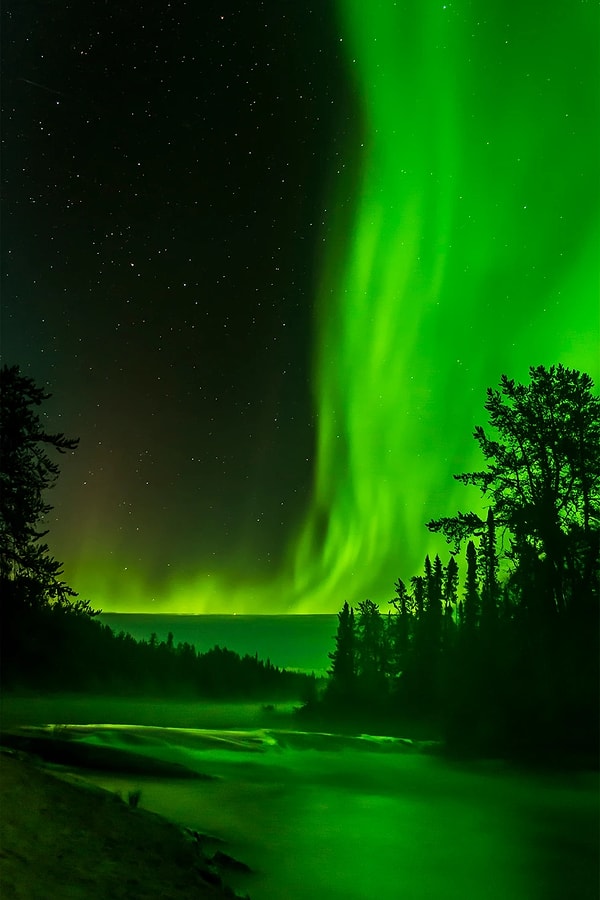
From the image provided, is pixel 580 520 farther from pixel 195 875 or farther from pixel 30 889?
pixel 30 889

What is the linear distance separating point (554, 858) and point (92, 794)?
8478 mm

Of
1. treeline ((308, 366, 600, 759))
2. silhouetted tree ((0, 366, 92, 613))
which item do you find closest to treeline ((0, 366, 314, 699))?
silhouetted tree ((0, 366, 92, 613))

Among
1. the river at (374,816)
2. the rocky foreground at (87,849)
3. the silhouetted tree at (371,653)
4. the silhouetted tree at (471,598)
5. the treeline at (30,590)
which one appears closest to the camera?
the rocky foreground at (87,849)

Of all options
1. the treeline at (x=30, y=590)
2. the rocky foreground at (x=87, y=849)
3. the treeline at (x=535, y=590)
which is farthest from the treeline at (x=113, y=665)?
the treeline at (x=535, y=590)

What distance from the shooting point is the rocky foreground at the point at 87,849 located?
6.00 m

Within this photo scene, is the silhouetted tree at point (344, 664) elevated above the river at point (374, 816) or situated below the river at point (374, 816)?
above

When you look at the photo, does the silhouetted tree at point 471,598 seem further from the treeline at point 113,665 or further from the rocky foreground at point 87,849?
the rocky foreground at point 87,849

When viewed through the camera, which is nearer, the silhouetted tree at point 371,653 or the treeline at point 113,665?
the treeline at point 113,665

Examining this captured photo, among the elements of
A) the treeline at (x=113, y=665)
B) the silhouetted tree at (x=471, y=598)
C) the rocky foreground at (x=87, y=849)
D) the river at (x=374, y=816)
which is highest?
the silhouetted tree at (x=471, y=598)

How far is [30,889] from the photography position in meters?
5.59

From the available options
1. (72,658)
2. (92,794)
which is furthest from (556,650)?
(72,658)

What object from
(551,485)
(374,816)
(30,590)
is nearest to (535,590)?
(551,485)

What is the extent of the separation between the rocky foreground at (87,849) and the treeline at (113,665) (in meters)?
7.20

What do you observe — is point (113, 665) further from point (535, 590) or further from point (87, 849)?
point (87, 849)
